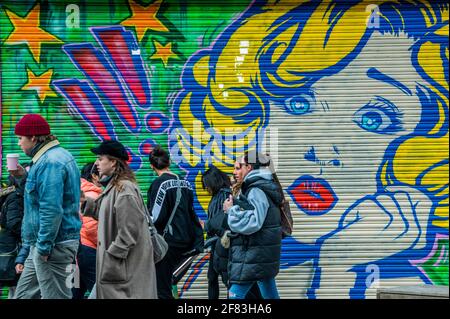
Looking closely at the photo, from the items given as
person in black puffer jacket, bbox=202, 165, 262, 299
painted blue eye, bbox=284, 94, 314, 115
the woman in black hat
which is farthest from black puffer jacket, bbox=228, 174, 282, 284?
painted blue eye, bbox=284, 94, 314, 115

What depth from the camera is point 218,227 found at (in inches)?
371

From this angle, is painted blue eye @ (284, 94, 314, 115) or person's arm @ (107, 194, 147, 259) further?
painted blue eye @ (284, 94, 314, 115)

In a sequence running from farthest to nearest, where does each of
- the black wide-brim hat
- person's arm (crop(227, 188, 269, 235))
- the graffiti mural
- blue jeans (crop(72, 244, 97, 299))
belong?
the graffiti mural, blue jeans (crop(72, 244, 97, 299)), person's arm (crop(227, 188, 269, 235)), the black wide-brim hat

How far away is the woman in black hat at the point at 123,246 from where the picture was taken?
711 cm

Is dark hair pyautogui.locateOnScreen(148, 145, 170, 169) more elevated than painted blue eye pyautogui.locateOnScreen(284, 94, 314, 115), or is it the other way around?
painted blue eye pyautogui.locateOnScreen(284, 94, 314, 115)

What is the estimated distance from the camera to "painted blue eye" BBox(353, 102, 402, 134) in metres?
11.2

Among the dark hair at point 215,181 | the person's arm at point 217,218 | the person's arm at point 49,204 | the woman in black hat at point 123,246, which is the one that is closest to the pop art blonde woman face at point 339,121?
the dark hair at point 215,181

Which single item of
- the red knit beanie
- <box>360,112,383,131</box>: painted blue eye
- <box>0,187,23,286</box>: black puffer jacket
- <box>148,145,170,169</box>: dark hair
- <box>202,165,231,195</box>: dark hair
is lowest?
<box>0,187,23,286</box>: black puffer jacket

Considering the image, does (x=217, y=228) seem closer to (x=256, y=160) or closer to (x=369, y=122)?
(x=256, y=160)

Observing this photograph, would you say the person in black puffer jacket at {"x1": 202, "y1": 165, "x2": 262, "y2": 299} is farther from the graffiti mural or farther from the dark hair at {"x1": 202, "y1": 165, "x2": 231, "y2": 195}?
the graffiti mural

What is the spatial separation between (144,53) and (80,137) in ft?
4.28
